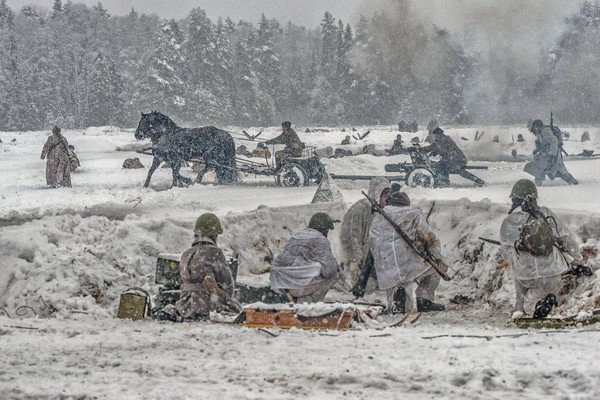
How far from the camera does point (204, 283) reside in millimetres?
9023

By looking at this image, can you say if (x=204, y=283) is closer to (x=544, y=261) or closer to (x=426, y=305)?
(x=426, y=305)

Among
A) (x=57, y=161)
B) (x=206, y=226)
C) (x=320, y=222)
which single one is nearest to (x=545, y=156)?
(x=320, y=222)

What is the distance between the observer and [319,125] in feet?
204

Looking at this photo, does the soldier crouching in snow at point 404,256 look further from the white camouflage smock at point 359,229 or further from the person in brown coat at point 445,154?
the person in brown coat at point 445,154

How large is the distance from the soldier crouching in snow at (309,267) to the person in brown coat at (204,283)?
1.49 m

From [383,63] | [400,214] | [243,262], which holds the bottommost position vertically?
[243,262]

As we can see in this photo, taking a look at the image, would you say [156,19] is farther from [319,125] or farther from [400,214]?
[400,214]

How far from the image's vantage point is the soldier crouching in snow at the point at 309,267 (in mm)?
10477

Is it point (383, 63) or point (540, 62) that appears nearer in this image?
point (540, 62)

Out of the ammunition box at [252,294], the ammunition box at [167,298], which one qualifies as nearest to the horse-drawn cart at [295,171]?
the ammunition box at [252,294]

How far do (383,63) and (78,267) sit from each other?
5146 centimetres

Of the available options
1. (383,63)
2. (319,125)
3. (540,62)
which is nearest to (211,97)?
(319,125)

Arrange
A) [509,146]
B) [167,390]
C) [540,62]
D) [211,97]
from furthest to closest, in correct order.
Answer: [211,97] < [540,62] < [509,146] < [167,390]

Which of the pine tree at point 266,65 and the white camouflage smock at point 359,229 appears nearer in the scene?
the white camouflage smock at point 359,229
